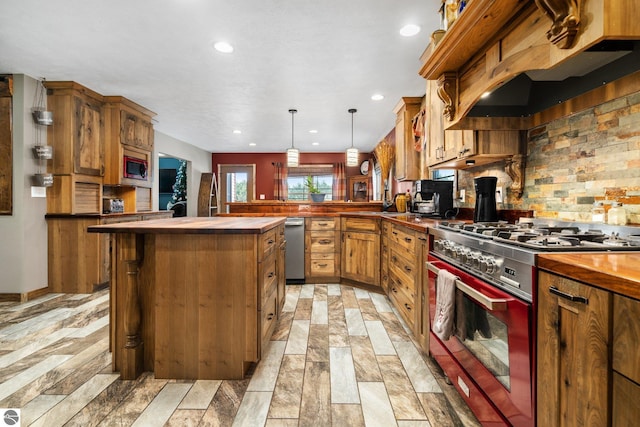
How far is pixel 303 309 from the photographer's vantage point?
2922 mm

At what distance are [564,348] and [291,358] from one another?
1.57m

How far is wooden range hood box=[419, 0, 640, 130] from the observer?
925 millimetres

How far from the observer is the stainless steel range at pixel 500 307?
3.26 ft

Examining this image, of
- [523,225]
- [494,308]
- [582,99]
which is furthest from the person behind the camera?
[523,225]

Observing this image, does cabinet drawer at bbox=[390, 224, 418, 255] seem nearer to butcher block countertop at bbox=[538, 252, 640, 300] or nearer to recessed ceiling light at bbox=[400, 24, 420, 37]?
butcher block countertop at bbox=[538, 252, 640, 300]

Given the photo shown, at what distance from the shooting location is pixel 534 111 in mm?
1829

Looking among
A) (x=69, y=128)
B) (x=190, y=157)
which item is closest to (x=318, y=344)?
(x=69, y=128)

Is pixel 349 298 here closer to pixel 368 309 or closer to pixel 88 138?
pixel 368 309

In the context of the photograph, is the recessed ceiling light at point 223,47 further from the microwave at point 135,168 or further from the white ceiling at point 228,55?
the microwave at point 135,168

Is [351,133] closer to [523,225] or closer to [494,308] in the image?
[523,225]

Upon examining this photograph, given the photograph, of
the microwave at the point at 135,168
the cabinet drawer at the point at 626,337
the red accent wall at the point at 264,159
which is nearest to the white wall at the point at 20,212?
the microwave at the point at 135,168

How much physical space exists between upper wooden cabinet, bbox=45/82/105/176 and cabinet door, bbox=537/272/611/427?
180 inches

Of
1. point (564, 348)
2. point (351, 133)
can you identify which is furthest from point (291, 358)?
point (351, 133)

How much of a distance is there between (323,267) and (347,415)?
2.43 meters
